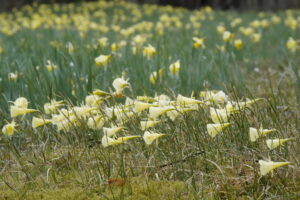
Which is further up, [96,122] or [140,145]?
[96,122]

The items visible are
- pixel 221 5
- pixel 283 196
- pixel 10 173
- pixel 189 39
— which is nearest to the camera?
pixel 283 196

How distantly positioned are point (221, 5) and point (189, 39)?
8.65 m

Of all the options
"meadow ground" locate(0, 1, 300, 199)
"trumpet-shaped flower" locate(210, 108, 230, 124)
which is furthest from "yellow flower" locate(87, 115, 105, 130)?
"trumpet-shaped flower" locate(210, 108, 230, 124)

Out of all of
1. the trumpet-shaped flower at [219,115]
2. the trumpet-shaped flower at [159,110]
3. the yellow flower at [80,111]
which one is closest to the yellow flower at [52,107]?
the yellow flower at [80,111]

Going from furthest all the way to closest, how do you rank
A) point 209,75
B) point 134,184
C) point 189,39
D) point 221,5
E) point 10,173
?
point 221,5
point 189,39
point 209,75
point 10,173
point 134,184

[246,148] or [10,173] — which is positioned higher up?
[246,148]

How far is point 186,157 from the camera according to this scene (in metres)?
2.06

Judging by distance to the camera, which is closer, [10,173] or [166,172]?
[166,172]

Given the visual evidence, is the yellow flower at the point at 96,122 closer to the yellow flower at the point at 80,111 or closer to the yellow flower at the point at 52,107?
the yellow flower at the point at 80,111

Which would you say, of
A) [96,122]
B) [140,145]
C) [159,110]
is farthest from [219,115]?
[96,122]

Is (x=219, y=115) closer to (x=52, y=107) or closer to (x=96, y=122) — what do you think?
(x=96, y=122)

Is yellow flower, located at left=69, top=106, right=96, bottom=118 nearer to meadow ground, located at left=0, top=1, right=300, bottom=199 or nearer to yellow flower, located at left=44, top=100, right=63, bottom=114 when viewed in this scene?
meadow ground, located at left=0, top=1, right=300, bottom=199

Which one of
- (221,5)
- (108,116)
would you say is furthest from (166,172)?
(221,5)

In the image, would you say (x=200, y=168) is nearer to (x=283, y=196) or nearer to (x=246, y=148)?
(x=246, y=148)
